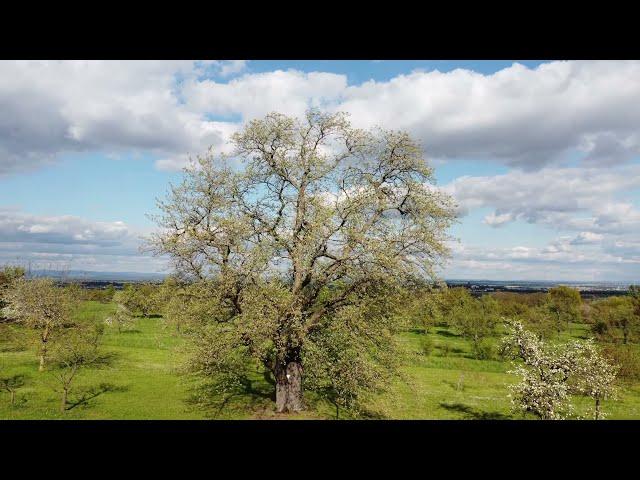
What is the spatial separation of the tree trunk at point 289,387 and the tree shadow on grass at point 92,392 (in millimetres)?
10061

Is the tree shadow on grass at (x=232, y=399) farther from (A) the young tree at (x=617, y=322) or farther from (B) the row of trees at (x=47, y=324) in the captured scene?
(A) the young tree at (x=617, y=322)

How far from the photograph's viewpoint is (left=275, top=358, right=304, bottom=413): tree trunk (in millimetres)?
17844

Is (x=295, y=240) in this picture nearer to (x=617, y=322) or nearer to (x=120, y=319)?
(x=120, y=319)

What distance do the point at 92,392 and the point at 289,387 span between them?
40.9ft

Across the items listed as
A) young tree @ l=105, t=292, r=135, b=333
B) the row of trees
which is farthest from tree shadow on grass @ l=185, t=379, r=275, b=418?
young tree @ l=105, t=292, r=135, b=333

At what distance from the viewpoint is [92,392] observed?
76.5ft

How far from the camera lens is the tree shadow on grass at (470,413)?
2244 cm

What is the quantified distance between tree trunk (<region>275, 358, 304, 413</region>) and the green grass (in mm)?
583

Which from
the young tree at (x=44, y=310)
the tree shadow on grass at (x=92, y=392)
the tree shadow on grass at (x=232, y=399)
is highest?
the young tree at (x=44, y=310)

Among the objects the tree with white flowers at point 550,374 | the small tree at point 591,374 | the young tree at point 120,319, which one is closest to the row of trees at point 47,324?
the young tree at point 120,319

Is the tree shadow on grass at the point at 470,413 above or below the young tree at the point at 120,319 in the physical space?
below

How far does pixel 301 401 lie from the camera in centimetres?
1819

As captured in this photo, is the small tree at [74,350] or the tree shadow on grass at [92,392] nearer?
the small tree at [74,350]
